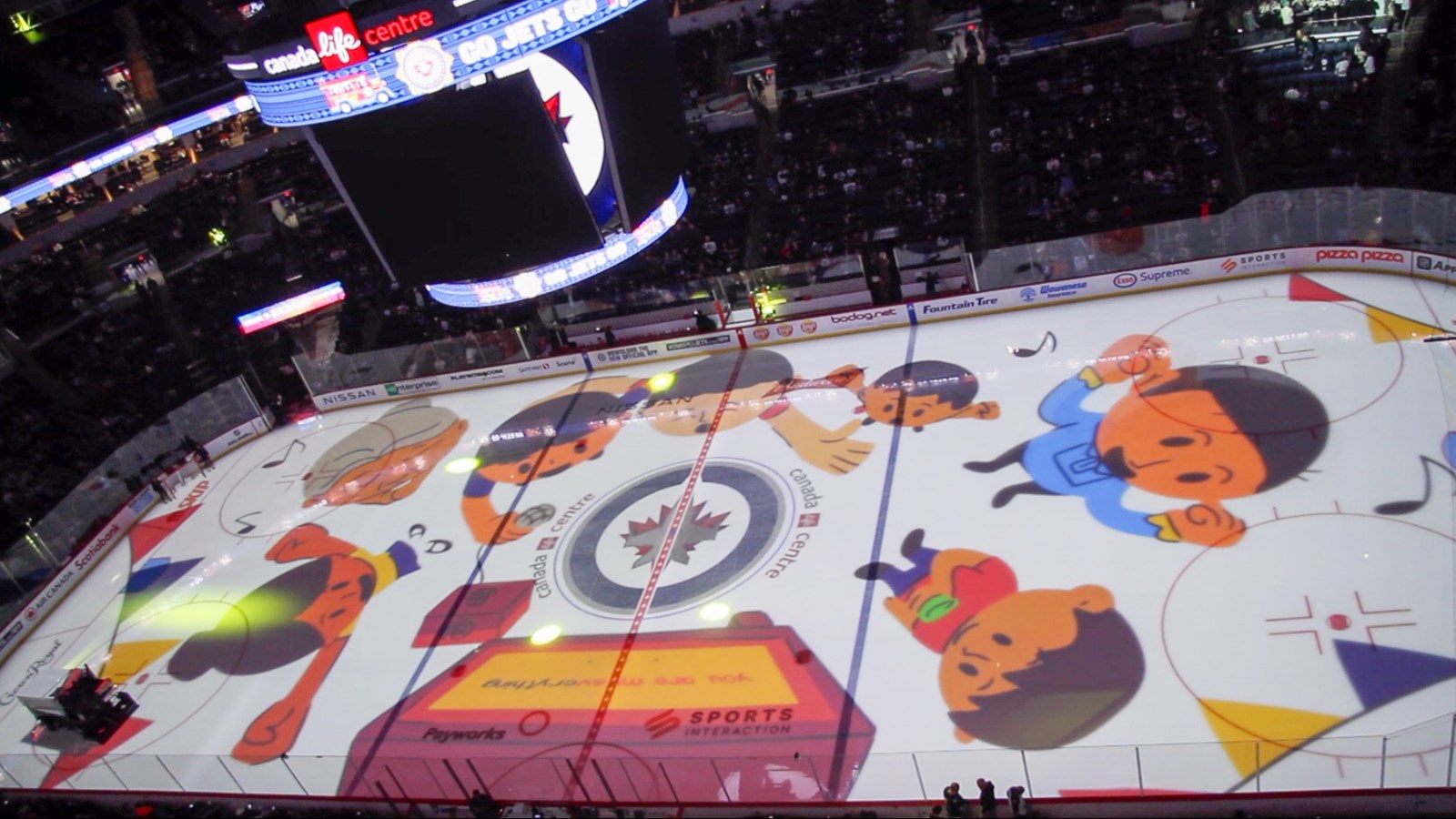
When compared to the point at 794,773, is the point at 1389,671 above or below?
below

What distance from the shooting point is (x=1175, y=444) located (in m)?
12.8

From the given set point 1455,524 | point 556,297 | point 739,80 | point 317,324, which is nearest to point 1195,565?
point 1455,524

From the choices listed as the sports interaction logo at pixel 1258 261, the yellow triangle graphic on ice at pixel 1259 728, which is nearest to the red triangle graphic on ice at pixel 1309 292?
the sports interaction logo at pixel 1258 261

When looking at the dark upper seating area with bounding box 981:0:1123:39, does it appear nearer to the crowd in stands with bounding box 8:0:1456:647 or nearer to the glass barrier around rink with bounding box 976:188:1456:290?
the crowd in stands with bounding box 8:0:1456:647

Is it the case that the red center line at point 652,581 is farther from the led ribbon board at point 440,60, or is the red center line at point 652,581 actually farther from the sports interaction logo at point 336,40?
the sports interaction logo at point 336,40

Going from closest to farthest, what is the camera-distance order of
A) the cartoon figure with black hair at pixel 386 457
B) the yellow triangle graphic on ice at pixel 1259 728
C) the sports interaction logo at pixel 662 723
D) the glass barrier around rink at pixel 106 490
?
the yellow triangle graphic on ice at pixel 1259 728, the sports interaction logo at pixel 662 723, the glass barrier around rink at pixel 106 490, the cartoon figure with black hair at pixel 386 457

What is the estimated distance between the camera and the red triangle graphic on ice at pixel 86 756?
1253 centimetres

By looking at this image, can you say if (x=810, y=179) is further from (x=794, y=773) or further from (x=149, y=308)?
(x=149, y=308)

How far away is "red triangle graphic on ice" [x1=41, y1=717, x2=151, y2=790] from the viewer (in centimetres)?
1253

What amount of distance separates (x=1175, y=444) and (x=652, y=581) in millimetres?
7070

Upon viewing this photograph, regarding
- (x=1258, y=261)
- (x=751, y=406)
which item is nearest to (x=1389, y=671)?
(x=1258, y=261)

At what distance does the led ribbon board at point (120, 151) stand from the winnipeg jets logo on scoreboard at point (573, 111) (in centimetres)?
1849

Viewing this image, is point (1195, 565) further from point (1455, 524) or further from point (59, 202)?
point (59, 202)

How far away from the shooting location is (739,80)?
88.5 feet
